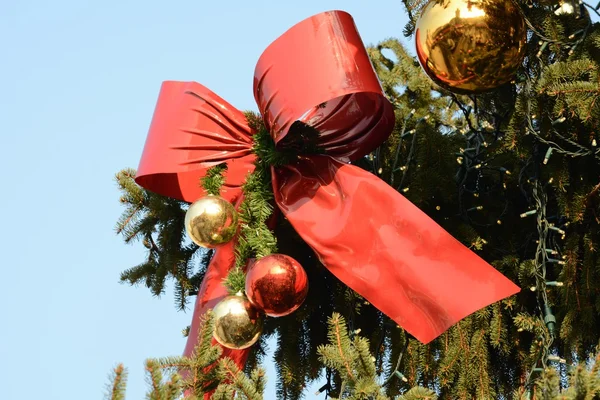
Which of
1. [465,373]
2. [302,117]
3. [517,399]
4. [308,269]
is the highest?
[302,117]

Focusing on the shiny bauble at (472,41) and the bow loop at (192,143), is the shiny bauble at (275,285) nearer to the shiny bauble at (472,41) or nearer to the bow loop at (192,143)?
the bow loop at (192,143)

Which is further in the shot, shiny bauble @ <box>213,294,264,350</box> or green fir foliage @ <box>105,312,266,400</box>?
shiny bauble @ <box>213,294,264,350</box>

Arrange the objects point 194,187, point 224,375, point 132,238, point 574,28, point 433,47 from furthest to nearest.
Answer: point 132,238 < point 194,187 < point 574,28 < point 433,47 < point 224,375

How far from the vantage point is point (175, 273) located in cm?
319

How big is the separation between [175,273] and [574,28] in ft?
4.26

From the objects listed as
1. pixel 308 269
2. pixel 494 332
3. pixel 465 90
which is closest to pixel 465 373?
pixel 494 332

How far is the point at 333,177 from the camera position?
9.25ft

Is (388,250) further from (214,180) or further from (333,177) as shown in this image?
(214,180)

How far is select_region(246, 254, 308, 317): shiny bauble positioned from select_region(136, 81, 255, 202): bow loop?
36 centimetres

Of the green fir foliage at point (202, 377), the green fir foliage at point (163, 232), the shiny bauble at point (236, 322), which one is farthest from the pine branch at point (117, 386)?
the green fir foliage at point (163, 232)

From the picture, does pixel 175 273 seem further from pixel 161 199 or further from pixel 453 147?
pixel 453 147

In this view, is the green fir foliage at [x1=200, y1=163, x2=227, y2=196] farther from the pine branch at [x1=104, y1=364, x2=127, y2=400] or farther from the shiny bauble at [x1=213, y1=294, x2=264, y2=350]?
the pine branch at [x1=104, y1=364, x2=127, y2=400]

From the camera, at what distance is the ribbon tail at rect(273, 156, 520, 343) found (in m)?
2.56

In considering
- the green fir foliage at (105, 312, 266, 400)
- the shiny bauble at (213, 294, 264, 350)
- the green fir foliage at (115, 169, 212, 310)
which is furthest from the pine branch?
the green fir foliage at (115, 169, 212, 310)
